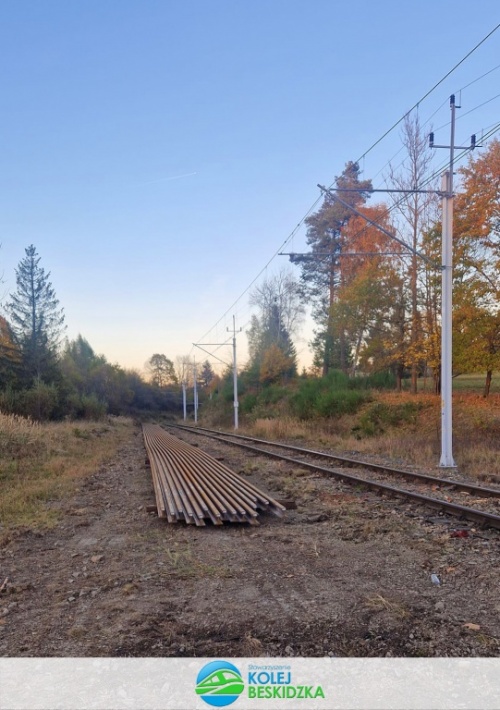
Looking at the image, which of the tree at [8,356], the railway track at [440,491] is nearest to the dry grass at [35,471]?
the railway track at [440,491]

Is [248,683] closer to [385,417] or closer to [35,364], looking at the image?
[385,417]

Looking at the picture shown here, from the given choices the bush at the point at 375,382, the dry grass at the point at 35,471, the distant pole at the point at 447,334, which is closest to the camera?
the dry grass at the point at 35,471

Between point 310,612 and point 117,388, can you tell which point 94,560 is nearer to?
point 310,612

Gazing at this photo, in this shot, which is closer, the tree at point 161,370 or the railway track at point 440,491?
the railway track at point 440,491

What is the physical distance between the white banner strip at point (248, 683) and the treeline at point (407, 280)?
995 centimetres

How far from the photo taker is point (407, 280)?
27.5 metres

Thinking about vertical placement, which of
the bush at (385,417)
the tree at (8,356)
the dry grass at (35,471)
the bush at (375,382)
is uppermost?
the tree at (8,356)

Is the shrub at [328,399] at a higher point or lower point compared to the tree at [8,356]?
lower

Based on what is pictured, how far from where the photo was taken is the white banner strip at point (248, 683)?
3.20 m

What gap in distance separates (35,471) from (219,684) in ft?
38.4

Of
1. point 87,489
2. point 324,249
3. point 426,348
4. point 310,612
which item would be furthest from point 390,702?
point 324,249

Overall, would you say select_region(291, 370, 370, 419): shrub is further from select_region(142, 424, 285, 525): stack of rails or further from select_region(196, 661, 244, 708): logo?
select_region(196, 661, 244, 708): logo

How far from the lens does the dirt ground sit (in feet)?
12.8

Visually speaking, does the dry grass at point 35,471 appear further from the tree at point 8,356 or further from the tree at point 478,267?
the tree at point 8,356
